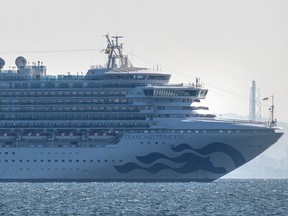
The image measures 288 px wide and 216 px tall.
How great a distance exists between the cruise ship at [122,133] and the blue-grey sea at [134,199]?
194 cm

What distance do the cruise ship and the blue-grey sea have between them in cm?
194

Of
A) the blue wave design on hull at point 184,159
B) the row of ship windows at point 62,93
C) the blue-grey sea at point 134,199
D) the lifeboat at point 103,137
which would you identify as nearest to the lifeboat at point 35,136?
the row of ship windows at point 62,93

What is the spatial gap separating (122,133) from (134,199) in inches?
900

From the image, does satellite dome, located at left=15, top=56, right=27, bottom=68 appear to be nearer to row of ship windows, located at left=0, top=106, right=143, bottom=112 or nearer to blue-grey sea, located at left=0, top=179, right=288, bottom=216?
row of ship windows, located at left=0, top=106, right=143, bottom=112

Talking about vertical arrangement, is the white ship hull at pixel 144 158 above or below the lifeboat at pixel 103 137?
below

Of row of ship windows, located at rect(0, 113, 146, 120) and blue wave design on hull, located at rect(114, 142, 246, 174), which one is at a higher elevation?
row of ship windows, located at rect(0, 113, 146, 120)

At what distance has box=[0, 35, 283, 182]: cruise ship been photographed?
140 meters

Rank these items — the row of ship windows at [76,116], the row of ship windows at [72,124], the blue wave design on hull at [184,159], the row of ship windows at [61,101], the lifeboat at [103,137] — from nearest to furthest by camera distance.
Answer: the blue wave design on hull at [184,159], the lifeboat at [103,137], the row of ship windows at [72,124], the row of ship windows at [76,116], the row of ship windows at [61,101]

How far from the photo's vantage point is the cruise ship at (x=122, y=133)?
140m

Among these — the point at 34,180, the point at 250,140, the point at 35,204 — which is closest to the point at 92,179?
the point at 34,180

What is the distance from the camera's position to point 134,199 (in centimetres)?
11906

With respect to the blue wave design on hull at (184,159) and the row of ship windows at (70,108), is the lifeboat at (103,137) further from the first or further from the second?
the blue wave design on hull at (184,159)

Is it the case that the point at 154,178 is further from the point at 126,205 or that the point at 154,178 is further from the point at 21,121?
the point at 126,205

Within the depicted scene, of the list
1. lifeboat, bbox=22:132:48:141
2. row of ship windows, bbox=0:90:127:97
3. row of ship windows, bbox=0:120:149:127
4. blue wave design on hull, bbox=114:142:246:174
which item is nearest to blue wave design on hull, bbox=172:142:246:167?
blue wave design on hull, bbox=114:142:246:174
